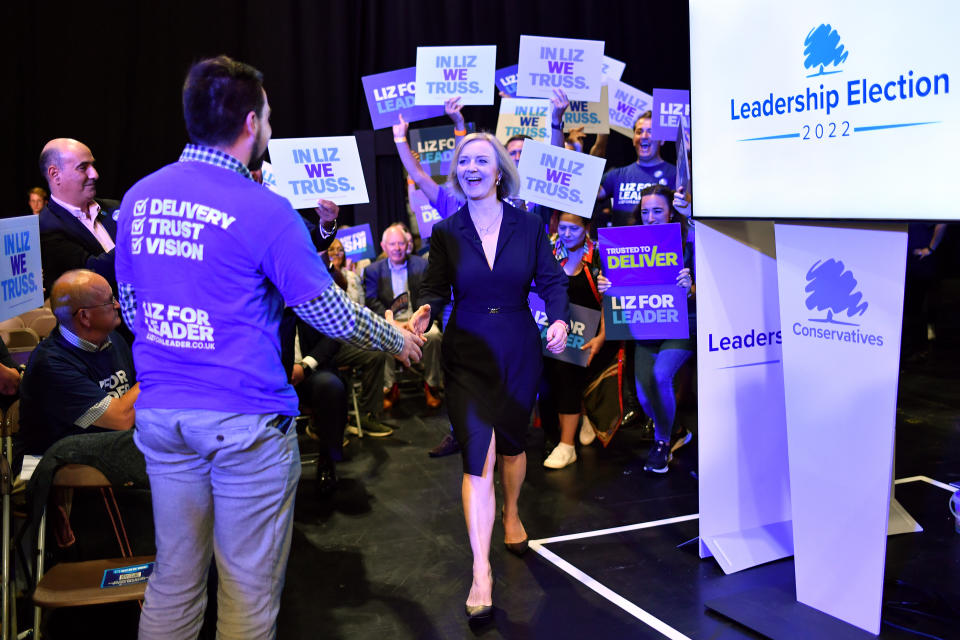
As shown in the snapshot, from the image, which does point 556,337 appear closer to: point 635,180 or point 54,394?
point 54,394

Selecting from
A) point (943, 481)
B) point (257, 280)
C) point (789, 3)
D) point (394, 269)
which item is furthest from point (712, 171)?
point (394, 269)

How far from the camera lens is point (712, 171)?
2.96 m

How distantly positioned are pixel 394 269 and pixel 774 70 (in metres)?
4.31

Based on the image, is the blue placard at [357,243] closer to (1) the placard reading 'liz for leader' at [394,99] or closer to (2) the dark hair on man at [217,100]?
(1) the placard reading 'liz for leader' at [394,99]

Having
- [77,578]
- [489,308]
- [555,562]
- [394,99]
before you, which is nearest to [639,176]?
[394,99]

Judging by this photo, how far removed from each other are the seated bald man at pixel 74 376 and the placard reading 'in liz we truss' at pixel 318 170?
1.90 m

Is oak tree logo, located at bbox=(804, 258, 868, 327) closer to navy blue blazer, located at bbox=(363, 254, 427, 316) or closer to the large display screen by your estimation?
the large display screen

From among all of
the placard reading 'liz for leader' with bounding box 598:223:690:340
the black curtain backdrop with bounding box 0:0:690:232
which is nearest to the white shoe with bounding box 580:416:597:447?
the placard reading 'liz for leader' with bounding box 598:223:690:340

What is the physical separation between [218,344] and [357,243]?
5774mm

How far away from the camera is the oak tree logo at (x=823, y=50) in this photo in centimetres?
243

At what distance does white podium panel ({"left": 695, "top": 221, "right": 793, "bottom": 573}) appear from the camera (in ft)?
10.6

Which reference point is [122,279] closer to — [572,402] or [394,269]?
[572,402]

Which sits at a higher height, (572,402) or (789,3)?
(789,3)

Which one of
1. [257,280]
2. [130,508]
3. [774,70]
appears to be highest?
[774,70]
